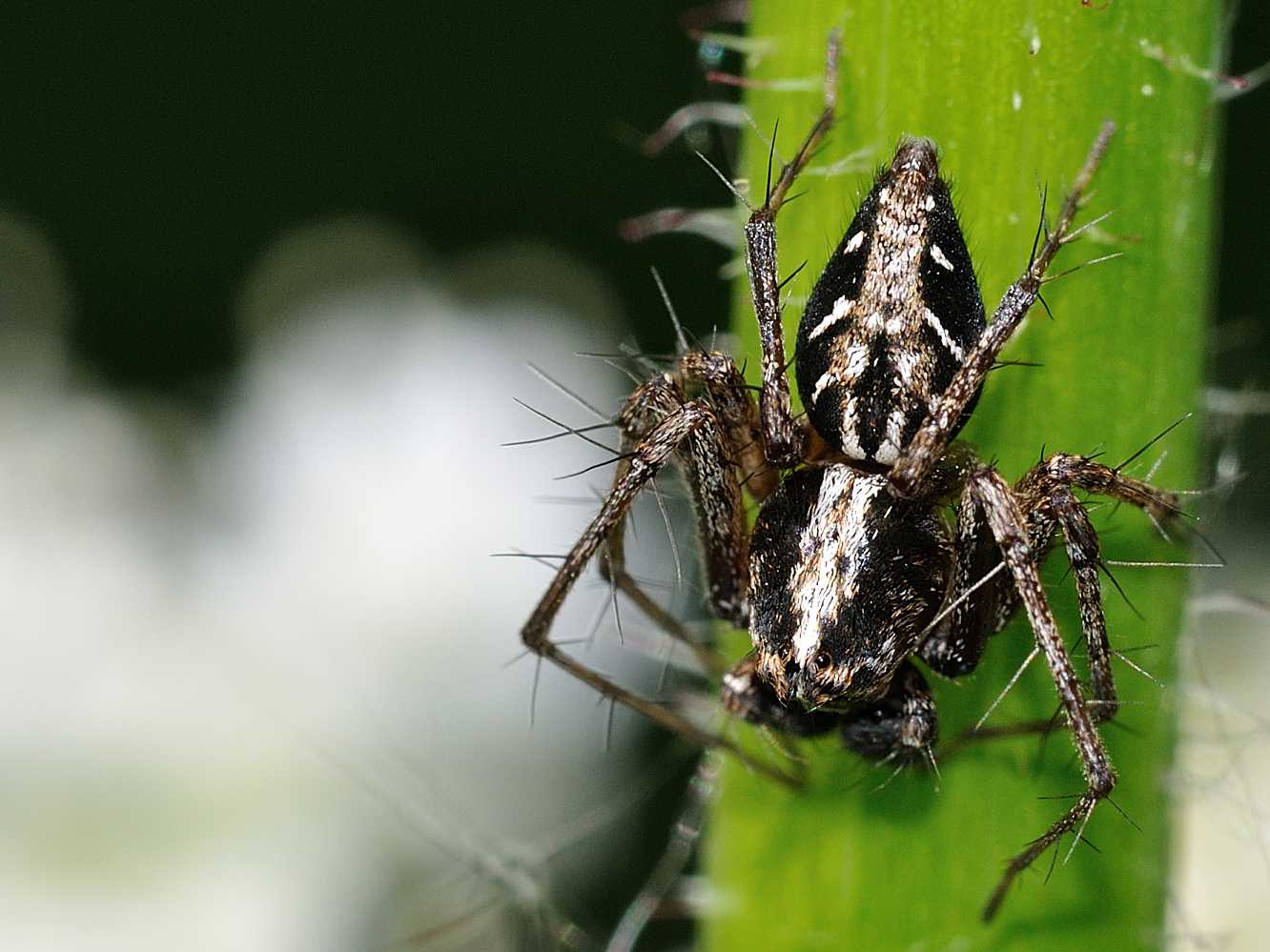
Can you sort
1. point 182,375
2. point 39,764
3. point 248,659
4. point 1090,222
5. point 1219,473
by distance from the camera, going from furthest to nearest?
point 182,375
point 248,659
point 39,764
point 1219,473
point 1090,222

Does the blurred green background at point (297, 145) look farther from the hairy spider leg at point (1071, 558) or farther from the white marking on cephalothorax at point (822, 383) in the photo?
the hairy spider leg at point (1071, 558)

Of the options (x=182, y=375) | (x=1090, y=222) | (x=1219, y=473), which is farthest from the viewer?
(x=182, y=375)

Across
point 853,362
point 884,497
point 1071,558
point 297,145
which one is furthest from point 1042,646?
point 297,145

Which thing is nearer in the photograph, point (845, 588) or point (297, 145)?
point (845, 588)

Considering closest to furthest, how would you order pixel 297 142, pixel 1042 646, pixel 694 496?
1. pixel 1042 646
2. pixel 694 496
3. pixel 297 142

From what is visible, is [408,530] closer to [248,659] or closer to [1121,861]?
[248,659]

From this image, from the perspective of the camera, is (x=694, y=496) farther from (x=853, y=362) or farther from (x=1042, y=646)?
(x=1042, y=646)

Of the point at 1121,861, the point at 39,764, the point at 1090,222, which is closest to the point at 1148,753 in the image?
the point at 1121,861
